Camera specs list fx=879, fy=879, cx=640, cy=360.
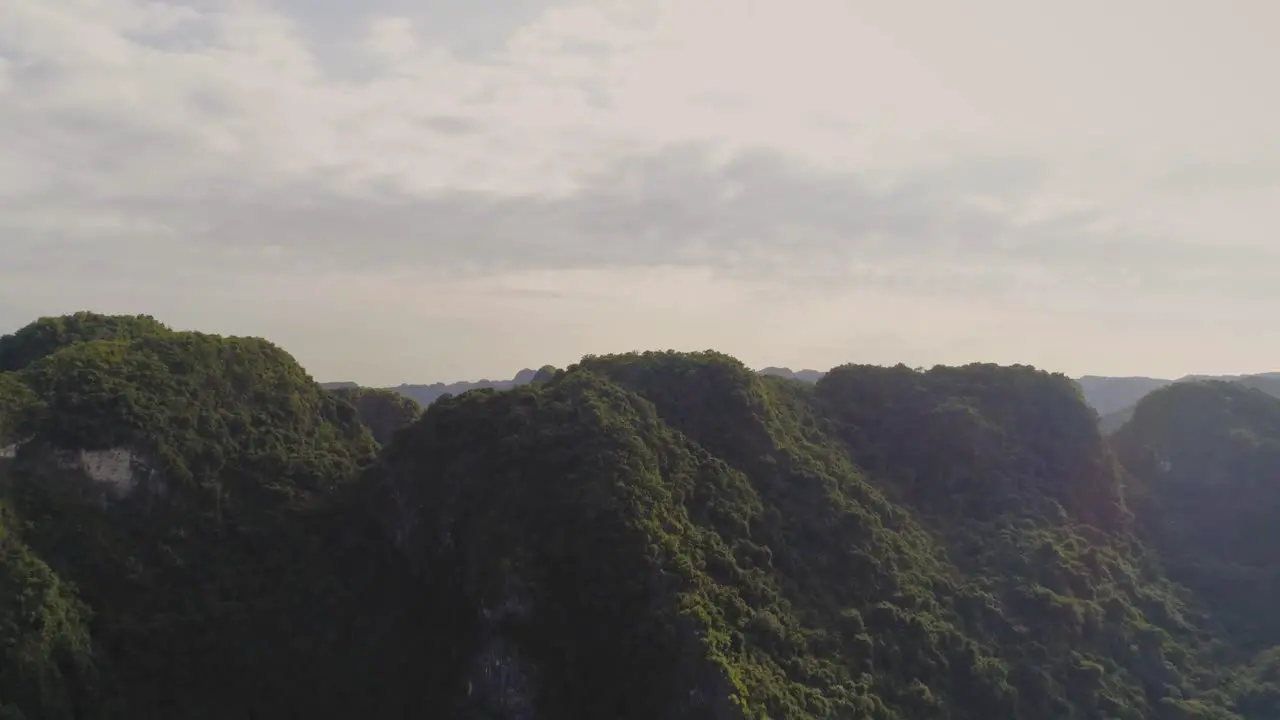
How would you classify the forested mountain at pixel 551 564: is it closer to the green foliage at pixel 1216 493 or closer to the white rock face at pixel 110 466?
the white rock face at pixel 110 466

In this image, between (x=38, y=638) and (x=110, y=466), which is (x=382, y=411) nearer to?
(x=110, y=466)

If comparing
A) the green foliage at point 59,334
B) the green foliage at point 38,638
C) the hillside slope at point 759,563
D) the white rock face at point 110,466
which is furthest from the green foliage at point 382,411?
the green foliage at point 38,638

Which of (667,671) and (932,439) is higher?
(932,439)

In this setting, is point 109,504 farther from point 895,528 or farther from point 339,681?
point 895,528

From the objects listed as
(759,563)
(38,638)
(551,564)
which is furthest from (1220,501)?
(38,638)

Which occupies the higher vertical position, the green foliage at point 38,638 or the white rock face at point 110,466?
the white rock face at point 110,466

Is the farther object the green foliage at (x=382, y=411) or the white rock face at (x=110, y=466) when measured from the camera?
the green foliage at (x=382, y=411)

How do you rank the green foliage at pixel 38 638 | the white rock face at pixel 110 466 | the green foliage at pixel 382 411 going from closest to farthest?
the green foliage at pixel 38 638, the white rock face at pixel 110 466, the green foliage at pixel 382 411

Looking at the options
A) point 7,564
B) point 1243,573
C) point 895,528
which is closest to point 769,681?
point 895,528
